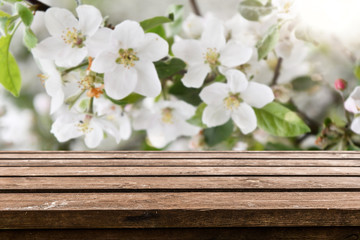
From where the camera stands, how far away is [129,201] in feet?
1.11

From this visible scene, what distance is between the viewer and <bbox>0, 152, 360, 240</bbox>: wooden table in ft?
1.04

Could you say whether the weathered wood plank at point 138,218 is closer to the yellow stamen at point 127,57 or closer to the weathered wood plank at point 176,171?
the weathered wood plank at point 176,171

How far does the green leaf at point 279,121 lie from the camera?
0.54 metres

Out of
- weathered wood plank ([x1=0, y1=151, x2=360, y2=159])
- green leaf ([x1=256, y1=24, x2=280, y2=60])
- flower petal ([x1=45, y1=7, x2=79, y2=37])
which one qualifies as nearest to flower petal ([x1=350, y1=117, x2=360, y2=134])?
weathered wood plank ([x1=0, y1=151, x2=360, y2=159])

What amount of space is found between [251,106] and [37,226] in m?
0.34

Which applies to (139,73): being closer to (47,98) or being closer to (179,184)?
(179,184)

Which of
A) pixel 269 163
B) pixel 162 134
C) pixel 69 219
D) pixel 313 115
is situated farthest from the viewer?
pixel 313 115

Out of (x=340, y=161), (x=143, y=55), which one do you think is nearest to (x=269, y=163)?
(x=340, y=161)

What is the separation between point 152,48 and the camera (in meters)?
0.50

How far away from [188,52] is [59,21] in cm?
16

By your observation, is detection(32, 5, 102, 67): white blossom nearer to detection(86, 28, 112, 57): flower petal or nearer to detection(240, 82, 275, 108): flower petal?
detection(86, 28, 112, 57): flower petal

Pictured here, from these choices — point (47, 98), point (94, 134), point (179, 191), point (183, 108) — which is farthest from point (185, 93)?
point (47, 98)

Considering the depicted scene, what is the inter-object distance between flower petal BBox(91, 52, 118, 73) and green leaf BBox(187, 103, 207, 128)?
0.48 feet

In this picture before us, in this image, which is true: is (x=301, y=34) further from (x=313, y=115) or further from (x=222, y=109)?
(x=313, y=115)
